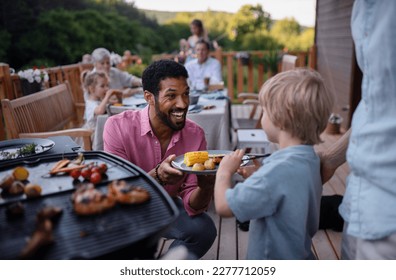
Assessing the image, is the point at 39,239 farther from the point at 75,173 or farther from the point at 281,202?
the point at 281,202

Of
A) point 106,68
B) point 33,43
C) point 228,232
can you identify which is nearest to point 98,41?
point 33,43

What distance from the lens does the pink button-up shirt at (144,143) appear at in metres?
1.78

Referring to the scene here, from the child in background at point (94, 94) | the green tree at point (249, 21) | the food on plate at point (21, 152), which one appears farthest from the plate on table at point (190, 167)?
the green tree at point (249, 21)

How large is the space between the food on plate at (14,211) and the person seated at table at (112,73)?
126 inches

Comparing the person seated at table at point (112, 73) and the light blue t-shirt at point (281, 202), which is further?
the person seated at table at point (112, 73)

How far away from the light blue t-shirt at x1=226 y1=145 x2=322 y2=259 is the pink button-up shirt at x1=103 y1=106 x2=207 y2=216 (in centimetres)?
68

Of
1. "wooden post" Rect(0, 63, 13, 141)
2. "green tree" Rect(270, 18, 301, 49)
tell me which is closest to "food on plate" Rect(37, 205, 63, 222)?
"wooden post" Rect(0, 63, 13, 141)

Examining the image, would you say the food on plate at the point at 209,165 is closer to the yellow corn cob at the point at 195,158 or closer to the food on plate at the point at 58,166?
the yellow corn cob at the point at 195,158

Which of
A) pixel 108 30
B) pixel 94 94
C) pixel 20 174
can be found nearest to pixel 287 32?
pixel 108 30

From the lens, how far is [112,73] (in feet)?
15.6

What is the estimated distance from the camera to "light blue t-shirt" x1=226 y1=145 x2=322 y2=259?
3.45 ft

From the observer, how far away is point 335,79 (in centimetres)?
602

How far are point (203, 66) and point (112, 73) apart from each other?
1203 millimetres
